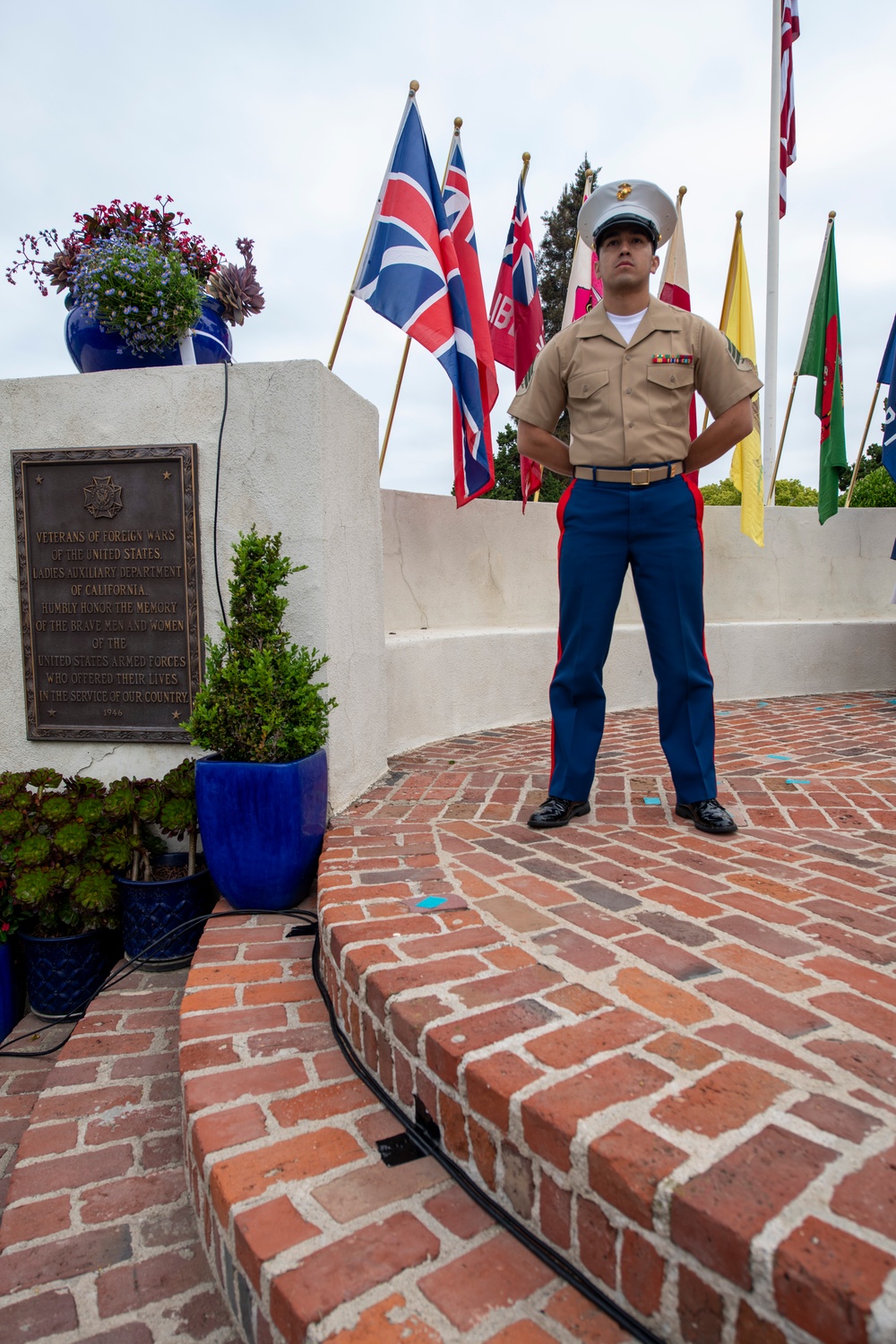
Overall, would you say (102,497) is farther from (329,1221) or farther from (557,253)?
(557,253)

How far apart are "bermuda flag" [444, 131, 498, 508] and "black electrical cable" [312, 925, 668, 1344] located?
3.36 metres

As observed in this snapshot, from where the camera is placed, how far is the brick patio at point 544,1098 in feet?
3.35

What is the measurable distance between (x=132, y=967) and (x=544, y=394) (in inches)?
96.0

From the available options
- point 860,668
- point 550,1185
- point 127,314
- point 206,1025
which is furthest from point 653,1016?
point 860,668

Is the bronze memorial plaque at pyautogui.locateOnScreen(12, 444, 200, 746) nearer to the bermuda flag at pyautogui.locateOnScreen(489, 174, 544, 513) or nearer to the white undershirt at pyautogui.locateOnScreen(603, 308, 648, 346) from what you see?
the white undershirt at pyautogui.locateOnScreen(603, 308, 648, 346)

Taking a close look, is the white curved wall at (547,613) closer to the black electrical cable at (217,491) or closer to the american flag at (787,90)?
the black electrical cable at (217,491)

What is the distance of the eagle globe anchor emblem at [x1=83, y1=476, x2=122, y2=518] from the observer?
3.16 metres

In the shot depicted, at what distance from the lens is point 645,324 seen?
269 cm

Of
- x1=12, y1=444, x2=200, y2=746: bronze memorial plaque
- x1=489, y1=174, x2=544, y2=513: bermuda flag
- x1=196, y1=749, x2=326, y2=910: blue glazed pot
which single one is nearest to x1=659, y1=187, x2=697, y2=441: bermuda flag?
x1=489, y1=174, x2=544, y2=513: bermuda flag

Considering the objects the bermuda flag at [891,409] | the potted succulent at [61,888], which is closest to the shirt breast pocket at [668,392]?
the potted succulent at [61,888]

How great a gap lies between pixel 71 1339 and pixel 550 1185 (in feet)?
2.80

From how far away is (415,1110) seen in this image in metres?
1.49

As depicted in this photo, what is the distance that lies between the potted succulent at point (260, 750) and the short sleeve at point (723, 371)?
1571mm

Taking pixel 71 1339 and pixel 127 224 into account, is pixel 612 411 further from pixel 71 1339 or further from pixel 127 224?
pixel 71 1339
